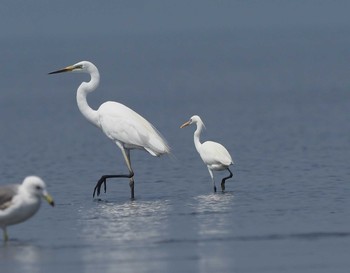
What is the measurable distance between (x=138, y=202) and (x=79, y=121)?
19565 millimetres

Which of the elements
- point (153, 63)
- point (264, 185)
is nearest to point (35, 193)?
point (264, 185)

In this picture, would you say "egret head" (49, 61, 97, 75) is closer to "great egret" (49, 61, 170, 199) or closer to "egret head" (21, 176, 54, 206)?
"great egret" (49, 61, 170, 199)

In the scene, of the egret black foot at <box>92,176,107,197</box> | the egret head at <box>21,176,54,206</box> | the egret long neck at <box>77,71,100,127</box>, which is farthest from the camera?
the egret long neck at <box>77,71,100,127</box>

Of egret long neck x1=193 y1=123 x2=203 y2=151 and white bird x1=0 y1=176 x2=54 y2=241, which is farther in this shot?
egret long neck x1=193 y1=123 x2=203 y2=151

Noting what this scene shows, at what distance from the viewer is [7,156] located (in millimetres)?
29922

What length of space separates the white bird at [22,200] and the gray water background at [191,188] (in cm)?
36

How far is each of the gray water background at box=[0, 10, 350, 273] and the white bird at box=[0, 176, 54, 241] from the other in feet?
1.18

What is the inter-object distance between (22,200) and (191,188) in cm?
654

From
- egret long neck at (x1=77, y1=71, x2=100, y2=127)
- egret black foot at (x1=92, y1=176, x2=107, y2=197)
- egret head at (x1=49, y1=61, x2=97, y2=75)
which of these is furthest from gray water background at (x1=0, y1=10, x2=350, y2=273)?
egret head at (x1=49, y1=61, x2=97, y2=75)

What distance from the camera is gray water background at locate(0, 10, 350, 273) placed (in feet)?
52.0

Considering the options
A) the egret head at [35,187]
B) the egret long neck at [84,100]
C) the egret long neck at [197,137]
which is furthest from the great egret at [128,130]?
the egret head at [35,187]

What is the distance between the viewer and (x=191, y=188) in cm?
2295

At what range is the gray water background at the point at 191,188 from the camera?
624 inches

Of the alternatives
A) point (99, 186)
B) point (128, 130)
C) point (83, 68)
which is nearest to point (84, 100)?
point (83, 68)
